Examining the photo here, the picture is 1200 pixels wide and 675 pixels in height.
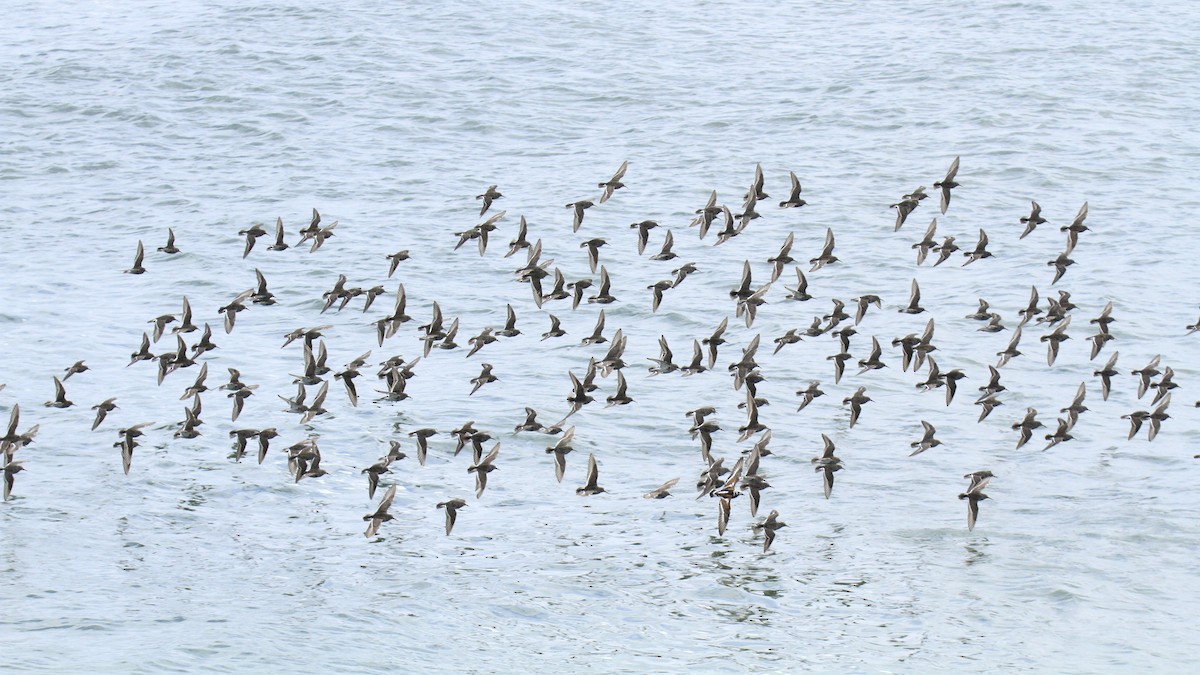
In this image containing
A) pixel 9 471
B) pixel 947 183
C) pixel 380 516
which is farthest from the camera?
pixel 9 471

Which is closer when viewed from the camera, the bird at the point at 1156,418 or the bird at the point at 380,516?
the bird at the point at 380,516

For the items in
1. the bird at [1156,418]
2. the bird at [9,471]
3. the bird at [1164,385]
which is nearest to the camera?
the bird at [9,471]

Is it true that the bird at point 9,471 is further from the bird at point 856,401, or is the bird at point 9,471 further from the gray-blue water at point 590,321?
the bird at point 856,401

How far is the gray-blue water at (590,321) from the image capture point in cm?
2875

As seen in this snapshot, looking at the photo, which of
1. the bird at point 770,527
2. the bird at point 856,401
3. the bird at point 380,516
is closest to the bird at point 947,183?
the bird at point 856,401

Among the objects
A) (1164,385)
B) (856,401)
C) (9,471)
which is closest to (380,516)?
(9,471)

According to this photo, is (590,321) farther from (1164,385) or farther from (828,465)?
(1164,385)

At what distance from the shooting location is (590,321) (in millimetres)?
45312

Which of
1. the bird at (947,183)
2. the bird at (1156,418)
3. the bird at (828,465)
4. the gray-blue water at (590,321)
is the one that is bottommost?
the gray-blue water at (590,321)

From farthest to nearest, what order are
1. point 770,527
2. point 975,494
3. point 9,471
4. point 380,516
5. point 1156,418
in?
point 1156,418 < point 9,471 < point 770,527 < point 975,494 < point 380,516

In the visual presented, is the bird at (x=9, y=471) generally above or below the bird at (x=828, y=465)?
below

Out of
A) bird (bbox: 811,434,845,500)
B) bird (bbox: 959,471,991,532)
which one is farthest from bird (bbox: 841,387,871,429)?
bird (bbox: 959,471,991,532)

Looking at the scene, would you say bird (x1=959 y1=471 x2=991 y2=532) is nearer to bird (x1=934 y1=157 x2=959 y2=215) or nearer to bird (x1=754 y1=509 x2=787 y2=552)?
bird (x1=754 y1=509 x2=787 y2=552)

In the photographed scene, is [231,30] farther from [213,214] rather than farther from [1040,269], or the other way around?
[1040,269]
